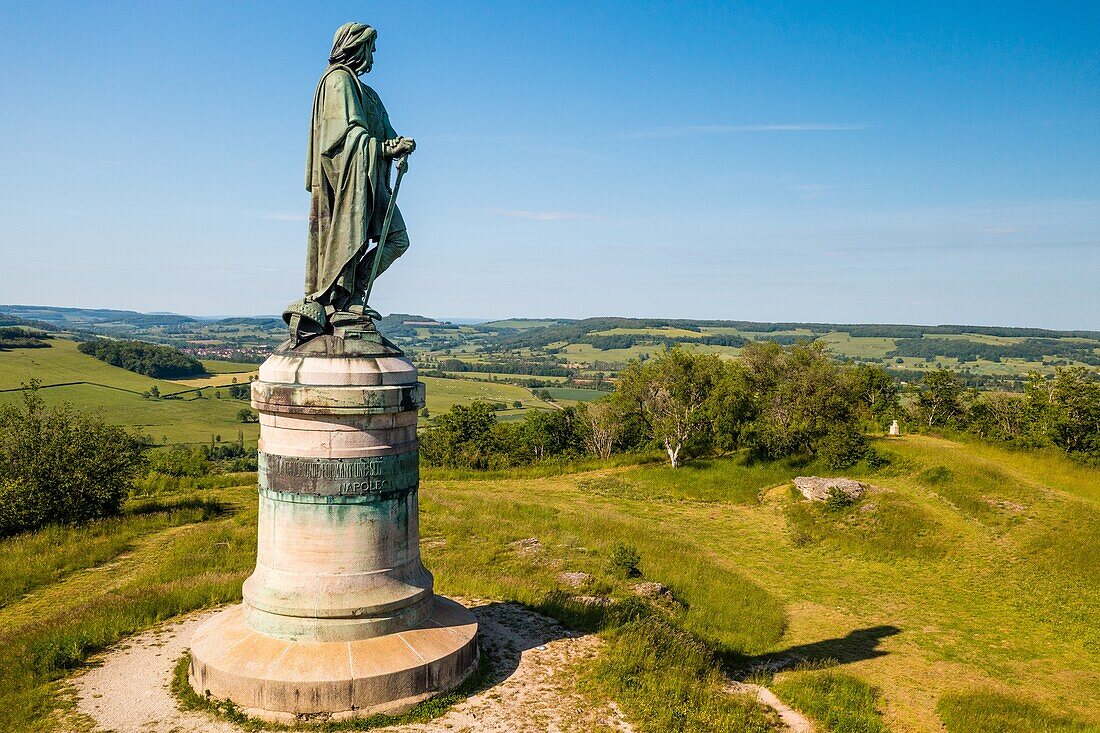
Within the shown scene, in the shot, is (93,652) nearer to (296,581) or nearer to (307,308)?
(296,581)

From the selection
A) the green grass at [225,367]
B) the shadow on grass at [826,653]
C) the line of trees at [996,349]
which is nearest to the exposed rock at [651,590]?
the shadow on grass at [826,653]

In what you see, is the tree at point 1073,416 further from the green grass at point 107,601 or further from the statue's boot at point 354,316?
the green grass at point 107,601

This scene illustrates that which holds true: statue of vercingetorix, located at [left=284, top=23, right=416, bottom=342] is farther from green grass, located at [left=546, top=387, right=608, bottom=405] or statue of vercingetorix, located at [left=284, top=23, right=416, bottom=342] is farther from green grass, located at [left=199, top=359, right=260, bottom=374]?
green grass, located at [left=199, top=359, right=260, bottom=374]

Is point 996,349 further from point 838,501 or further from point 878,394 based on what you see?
point 838,501

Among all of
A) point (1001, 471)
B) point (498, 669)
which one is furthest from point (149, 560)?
point (1001, 471)

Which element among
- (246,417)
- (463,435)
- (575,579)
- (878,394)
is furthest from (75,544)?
(246,417)

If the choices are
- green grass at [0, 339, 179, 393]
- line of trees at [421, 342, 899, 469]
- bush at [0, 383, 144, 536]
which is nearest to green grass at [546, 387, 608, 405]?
green grass at [0, 339, 179, 393]
